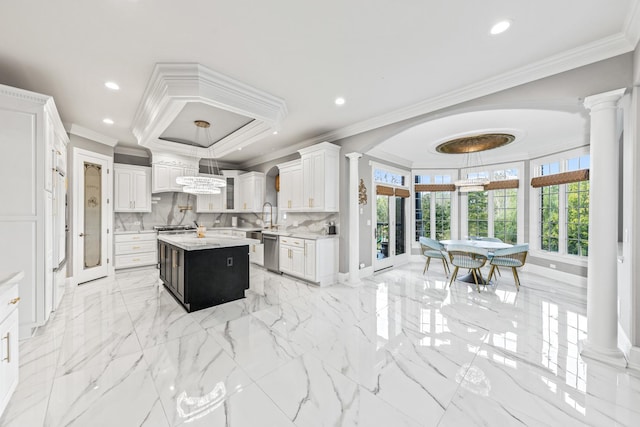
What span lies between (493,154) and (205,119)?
619 cm

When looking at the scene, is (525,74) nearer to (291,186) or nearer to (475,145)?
(475,145)

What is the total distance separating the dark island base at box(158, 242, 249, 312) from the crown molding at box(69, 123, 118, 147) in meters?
2.71

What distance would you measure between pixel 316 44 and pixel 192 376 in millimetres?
3035

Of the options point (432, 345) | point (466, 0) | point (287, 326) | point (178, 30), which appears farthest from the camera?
point (287, 326)

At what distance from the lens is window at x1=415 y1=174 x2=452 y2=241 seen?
22.7 feet

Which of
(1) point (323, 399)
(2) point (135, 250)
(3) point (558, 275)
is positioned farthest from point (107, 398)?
(3) point (558, 275)

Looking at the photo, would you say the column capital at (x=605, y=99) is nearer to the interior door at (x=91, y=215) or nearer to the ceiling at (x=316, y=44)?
the ceiling at (x=316, y=44)

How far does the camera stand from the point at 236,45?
2.30 metres

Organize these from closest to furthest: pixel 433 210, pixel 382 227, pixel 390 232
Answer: pixel 382 227
pixel 390 232
pixel 433 210

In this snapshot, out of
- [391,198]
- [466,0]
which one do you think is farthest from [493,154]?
[466,0]

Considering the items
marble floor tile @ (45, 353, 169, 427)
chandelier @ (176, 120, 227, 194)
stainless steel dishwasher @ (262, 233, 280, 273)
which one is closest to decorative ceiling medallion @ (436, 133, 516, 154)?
stainless steel dishwasher @ (262, 233, 280, 273)

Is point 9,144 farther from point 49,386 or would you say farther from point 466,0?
point 466,0

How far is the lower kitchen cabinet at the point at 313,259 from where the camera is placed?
14.5ft

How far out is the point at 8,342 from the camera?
1.66 m
